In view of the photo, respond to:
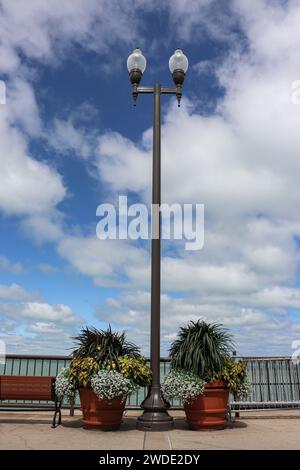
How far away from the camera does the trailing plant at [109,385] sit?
270 inches

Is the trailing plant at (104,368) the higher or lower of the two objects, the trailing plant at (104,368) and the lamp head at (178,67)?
the lower

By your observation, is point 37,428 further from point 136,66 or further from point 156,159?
point 136,66

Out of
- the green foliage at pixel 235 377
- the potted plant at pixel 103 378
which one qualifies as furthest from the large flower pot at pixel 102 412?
the green foliage at pixel 235 377

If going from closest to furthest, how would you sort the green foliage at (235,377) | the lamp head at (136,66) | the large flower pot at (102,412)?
1. the large flower pot at (102,412)
2. the green foliage at (235,377)
3. the lamp head at (136,66)

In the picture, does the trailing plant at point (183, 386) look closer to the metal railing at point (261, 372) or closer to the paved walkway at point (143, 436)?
the paved walkway at point (143, 436)

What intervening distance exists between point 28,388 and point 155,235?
3.44m

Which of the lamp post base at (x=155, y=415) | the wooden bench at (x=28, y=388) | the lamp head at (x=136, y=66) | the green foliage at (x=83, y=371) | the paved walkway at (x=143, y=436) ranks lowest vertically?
the paved walkway at (x=143, y=436)

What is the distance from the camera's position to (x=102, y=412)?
7.10m

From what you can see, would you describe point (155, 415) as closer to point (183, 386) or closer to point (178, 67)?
point (183, 386)

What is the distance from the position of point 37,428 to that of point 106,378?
61.9 inches

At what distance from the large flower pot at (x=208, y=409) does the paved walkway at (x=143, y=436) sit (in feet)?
0.59

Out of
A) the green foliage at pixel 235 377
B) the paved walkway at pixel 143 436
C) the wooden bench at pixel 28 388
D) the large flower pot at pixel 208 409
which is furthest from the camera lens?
the wooden bench at pixel 28 388

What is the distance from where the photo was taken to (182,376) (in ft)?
23.9
